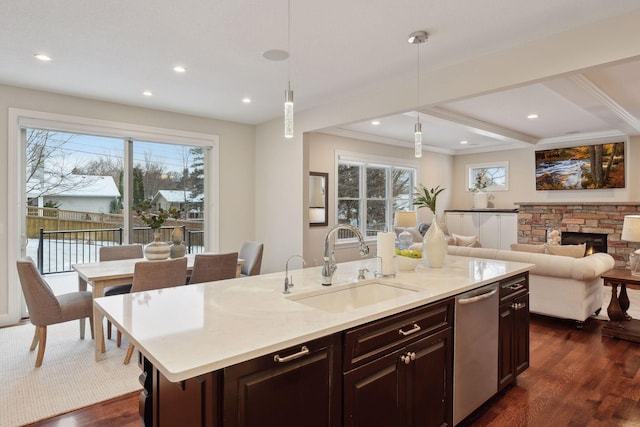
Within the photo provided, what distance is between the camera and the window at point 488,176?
858 cm

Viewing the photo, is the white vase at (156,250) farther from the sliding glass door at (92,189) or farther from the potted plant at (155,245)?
the sliding glass door at (92,189)

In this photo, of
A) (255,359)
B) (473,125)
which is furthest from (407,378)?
(473,125)

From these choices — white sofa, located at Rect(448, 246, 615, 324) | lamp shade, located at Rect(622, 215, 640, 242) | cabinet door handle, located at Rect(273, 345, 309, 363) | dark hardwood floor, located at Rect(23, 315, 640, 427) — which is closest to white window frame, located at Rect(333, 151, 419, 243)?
white sofa, located at Rect(448, 246, 615, 324)

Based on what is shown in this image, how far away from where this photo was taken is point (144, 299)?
6.09 ft

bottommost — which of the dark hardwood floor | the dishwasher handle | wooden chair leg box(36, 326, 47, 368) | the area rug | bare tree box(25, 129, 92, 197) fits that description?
the dark hardwood floor

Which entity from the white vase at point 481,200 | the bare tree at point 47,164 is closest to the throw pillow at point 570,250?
the white vase at point 481,200

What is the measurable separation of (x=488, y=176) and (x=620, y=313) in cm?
539

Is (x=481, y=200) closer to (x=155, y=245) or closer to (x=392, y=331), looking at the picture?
(x=155, y=245)

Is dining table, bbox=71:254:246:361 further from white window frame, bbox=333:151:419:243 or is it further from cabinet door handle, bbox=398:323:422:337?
white window frame, bbox=333:151:419:243

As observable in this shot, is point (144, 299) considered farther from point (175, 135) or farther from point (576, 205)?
point (576, 205)

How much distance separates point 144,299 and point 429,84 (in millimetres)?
3235

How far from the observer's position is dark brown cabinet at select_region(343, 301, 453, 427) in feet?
5.08

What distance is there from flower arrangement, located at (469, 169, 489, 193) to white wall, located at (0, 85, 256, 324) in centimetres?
557

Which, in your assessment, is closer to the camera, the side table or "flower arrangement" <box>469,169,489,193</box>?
the side table
